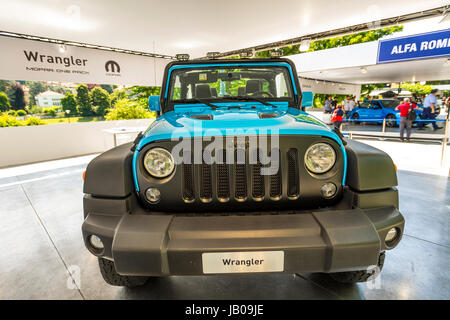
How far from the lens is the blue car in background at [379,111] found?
14.0 m

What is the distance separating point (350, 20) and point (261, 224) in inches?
265

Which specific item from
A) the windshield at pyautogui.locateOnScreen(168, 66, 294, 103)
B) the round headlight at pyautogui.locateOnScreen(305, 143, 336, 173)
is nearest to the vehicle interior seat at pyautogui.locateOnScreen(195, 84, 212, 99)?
the windshield at pyautogui.locateOnScreen(168, 66, 294, 103)

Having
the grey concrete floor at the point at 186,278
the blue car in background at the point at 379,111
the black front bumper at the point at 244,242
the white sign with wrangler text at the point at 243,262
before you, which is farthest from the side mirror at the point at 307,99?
the blue car in background at the point at 379,111

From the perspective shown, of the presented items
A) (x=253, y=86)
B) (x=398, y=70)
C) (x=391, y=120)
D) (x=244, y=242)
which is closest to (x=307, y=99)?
(x=253, y=86)

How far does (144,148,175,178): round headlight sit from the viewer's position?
1.61m

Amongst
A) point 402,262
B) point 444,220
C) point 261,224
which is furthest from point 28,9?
point 444,220

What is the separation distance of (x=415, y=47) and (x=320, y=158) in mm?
9902

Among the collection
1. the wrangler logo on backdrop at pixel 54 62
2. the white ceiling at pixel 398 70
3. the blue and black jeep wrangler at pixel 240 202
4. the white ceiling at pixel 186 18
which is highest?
the white ceiling at pixel 398 70

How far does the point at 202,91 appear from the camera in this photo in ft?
8.80

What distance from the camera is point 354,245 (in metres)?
1.35

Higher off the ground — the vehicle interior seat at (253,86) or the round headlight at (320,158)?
the vehicle interior seat at (253,86)

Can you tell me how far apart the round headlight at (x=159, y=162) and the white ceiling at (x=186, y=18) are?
14.7 feet

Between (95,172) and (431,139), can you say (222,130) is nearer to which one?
(95,172)

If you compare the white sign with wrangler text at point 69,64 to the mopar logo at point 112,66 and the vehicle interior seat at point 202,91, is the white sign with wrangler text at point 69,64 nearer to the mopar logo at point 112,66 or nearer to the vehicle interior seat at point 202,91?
the mopar logo at point 112,66
